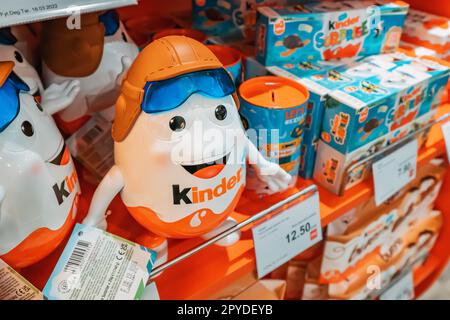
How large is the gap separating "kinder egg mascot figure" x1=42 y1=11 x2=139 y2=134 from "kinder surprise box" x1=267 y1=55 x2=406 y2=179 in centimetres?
30

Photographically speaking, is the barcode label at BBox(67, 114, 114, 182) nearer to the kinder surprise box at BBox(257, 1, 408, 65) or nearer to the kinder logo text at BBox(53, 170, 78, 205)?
the kinder logo text at BBox(53, 170, 78, 205)

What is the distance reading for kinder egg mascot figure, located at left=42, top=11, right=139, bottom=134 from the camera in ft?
2.20

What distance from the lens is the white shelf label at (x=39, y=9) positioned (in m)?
0.45

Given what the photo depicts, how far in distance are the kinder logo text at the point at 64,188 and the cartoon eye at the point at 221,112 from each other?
22 centimetres

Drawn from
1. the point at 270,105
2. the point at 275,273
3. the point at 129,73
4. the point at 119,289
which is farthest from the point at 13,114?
the point at 275,273

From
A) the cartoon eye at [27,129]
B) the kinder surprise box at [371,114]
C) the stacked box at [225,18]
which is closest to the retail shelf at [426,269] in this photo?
the kinder surprise box at [371,114]

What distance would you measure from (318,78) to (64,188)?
51 centimetres

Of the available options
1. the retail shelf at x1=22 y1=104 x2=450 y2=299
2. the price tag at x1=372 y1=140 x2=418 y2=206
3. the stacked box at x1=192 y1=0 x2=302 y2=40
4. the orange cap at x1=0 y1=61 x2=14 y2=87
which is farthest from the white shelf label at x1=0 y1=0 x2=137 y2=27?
the price tag at x1=372 y1=140 x2=418 y2=206

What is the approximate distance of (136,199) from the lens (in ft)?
1.97

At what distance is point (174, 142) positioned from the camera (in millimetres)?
539

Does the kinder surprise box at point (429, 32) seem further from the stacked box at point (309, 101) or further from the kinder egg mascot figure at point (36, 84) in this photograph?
the kinder egg mascot figure at point (36, 84)

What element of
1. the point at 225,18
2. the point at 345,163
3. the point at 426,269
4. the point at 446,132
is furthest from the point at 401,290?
the point at 225,18

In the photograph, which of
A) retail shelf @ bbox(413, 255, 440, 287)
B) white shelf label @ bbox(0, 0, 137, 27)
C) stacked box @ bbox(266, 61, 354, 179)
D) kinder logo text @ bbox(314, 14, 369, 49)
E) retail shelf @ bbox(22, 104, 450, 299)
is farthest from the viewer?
retail shelf @ bbox(413, 255, 440, 287)

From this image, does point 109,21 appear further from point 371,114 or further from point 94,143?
point 371,114
